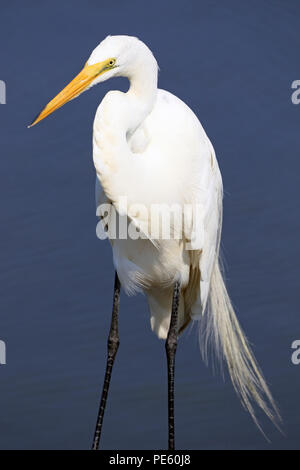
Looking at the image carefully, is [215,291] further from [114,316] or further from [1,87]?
[1,87]

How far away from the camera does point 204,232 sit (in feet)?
11.8

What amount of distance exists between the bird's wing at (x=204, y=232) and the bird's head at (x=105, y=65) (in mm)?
555

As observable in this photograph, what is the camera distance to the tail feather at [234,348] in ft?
12.7

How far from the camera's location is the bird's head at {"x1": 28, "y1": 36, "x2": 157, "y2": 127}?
9.46ft

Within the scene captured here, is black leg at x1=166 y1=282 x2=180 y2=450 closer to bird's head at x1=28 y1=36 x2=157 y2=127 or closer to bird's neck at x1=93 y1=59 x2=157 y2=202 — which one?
bird's neck at x1=93 y1=59 x2=157 y2=202

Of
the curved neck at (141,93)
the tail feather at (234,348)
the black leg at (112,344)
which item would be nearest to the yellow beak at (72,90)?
the curved neck at (141,93)

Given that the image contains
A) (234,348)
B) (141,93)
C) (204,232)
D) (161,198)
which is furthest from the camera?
(234,348)

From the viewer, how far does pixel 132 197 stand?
10.3ft

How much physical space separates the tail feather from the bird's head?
40.7 inches

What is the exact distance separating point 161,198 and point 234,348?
793 mm

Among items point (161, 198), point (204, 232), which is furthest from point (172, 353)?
point (161, 198)

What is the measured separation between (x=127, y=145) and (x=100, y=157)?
0.38ft

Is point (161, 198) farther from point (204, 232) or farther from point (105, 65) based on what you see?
point (105, 65)

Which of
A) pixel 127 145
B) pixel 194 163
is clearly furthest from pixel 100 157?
pixel 194 163
